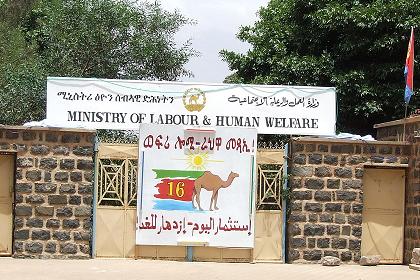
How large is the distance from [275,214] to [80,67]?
8188 millimetres

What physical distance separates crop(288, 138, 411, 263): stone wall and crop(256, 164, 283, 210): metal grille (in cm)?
26

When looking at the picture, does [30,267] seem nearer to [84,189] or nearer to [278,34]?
[84,189]

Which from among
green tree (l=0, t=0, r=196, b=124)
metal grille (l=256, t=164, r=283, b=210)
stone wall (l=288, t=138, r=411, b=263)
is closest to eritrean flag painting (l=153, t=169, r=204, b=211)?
metal grille (l=256, t=164, r=283, b=210)

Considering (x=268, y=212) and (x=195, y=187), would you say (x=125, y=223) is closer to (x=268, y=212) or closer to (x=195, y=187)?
(x=195, y=187)

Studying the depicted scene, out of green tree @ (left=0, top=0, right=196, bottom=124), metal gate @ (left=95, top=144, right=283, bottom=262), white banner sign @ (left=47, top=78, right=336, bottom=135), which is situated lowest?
metal gate @ (left=95, top=144, right=283, bottom=262)

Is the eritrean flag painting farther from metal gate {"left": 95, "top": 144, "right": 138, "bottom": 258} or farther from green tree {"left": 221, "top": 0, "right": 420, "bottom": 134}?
green tree {"left": 221, "top": 0, "right": 420, "bottom": 134}

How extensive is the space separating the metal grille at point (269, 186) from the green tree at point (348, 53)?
6041mm

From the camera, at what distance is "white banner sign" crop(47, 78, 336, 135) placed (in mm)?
11836

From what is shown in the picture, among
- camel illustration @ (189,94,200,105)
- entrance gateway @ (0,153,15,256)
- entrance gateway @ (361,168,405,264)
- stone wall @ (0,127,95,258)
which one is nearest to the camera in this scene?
→ stone wall @ (0,127,95,258)

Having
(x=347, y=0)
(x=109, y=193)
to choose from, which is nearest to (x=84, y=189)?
(x=109, y=193)

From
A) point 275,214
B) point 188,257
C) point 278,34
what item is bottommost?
point 188,257

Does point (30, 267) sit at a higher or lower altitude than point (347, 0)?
lower

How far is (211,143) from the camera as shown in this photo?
464 inches

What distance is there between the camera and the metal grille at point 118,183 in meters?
11.7
